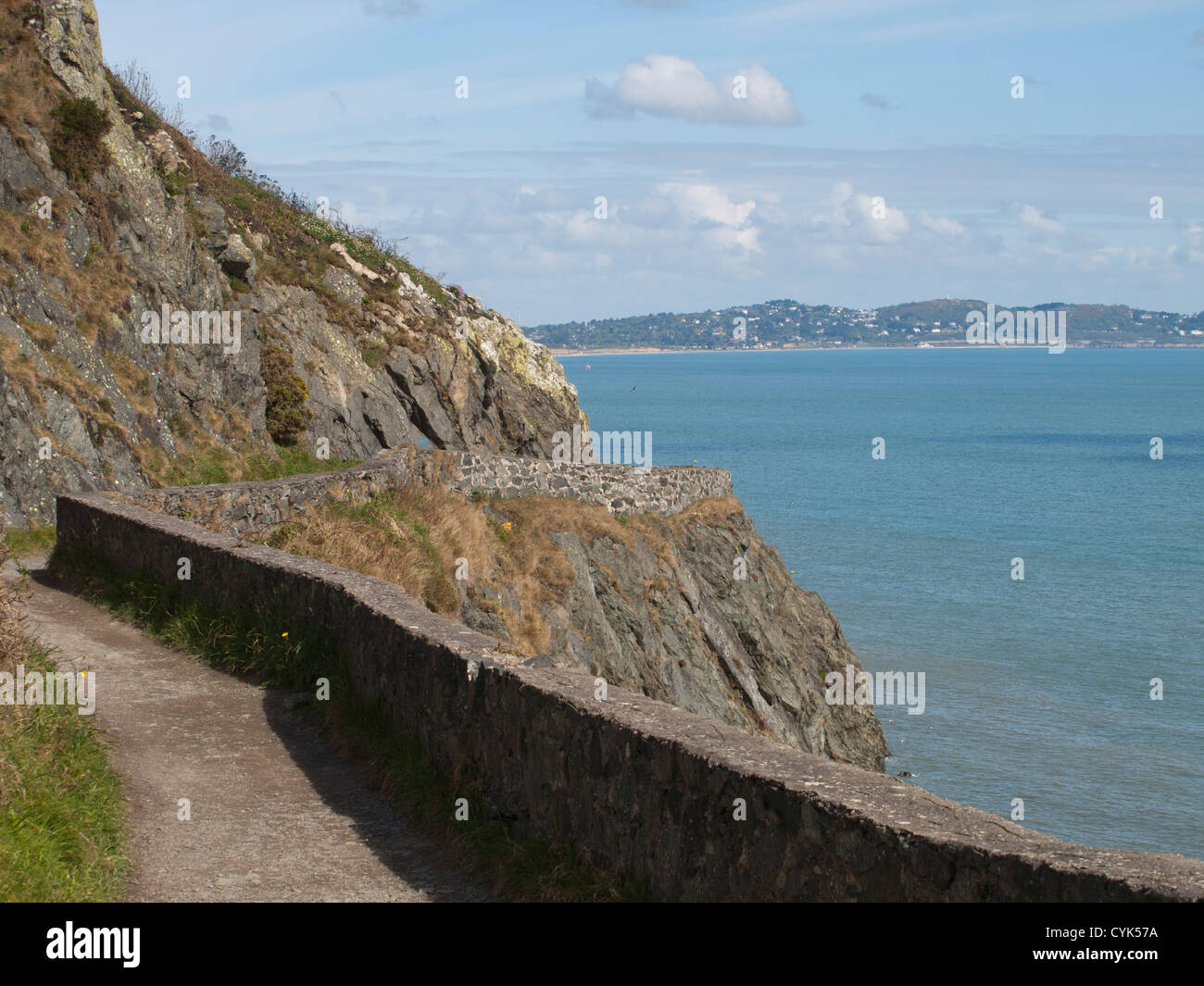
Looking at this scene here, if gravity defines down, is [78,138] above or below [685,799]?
above

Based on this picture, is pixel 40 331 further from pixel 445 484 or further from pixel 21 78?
pixel 445 484

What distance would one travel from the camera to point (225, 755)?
8383 mm

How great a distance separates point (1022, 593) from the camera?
1975 inches

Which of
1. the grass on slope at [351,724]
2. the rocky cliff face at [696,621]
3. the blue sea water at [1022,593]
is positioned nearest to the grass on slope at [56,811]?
the grass on slope at [351,724]

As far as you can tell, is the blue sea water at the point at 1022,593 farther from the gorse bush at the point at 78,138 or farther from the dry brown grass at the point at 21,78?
the dry brown grass at the point at 21,78

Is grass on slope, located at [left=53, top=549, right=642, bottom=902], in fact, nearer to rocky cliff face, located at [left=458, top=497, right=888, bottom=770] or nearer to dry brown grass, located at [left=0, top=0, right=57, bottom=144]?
rocky cliff face, located at [left=458, top=497, right=888, bottom=770]

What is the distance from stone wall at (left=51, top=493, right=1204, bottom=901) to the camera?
4215 millimetres

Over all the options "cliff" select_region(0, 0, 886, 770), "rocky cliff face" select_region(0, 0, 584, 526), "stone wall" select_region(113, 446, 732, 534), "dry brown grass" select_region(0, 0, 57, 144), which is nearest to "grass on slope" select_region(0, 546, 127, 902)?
"stone wall" select_region(113, 446, 732, 534)

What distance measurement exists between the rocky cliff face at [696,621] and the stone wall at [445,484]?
564 millimetres

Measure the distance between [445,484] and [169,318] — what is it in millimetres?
7207

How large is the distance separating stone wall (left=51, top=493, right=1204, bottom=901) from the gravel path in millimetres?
502

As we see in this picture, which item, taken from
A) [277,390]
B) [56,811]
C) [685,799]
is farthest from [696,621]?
[685,799]

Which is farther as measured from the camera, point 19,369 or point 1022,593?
point 1022,593
